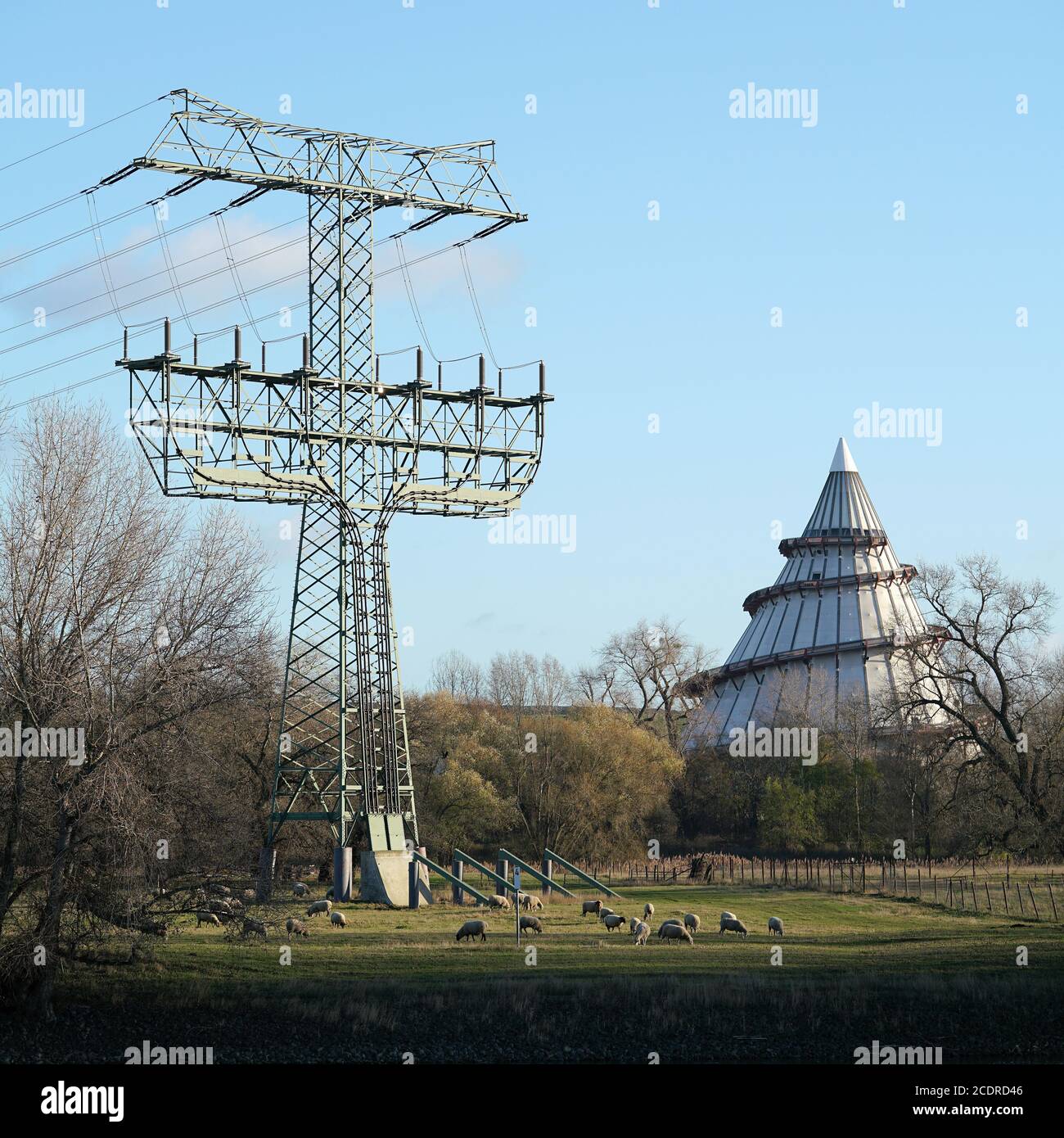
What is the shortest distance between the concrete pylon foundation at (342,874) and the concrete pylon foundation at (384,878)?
0.50 m

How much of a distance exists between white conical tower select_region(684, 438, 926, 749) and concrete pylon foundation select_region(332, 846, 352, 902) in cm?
4571

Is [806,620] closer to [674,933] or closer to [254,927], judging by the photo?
[674,933]

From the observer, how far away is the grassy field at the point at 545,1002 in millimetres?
26672

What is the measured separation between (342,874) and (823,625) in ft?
192

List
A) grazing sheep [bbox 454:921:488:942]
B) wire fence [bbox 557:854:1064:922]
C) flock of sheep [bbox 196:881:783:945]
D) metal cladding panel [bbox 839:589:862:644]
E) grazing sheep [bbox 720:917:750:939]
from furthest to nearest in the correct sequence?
metal cladding panel [bbox 839:589:862:644] < wire fence [bbox 557:854:1064:922] < grazing sheep [bbox 720:917:750:939] < grazing sheep [bbox 454:921:488:942] < flock of sheep [bbox 196:881:783:945]

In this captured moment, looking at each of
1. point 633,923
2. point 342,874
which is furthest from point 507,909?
point 633,923

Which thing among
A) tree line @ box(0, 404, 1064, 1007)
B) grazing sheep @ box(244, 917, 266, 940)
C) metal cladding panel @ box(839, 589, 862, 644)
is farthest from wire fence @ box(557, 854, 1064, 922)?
metal cladding panel @ box(839, 589, 862, 644)

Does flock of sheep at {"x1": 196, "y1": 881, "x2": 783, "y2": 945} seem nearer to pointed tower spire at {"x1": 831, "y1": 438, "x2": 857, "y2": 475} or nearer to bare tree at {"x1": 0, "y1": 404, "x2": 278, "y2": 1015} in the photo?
bare tree at {"x1": 0, "y1": 404, "x2": 278, "y2": 1015}

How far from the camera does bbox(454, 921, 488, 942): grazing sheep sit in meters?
34.5

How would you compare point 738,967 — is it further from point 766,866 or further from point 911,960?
point 766,866

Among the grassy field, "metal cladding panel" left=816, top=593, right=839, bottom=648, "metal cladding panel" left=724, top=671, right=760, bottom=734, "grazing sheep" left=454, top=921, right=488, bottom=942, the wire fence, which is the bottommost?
the wire fence

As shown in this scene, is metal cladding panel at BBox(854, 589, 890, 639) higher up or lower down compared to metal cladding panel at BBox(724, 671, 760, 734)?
higher up

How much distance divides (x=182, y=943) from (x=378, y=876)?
886cm
